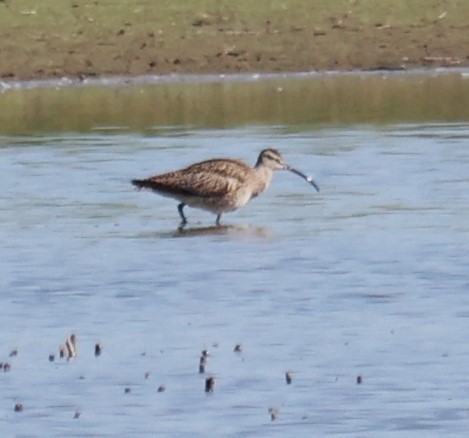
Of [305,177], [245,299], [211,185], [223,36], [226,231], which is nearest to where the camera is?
[245,299]

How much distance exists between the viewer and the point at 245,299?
11.9 meters

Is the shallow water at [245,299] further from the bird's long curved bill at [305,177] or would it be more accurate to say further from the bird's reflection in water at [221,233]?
the bird's long curved bill at [305,177]

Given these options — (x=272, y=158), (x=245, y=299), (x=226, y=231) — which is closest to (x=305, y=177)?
(x=272, y=158)

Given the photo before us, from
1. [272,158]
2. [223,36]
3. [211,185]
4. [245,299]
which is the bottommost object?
[245,299]

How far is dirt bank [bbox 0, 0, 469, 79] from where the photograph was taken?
26.1 meters

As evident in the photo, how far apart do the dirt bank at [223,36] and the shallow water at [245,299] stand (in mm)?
6867

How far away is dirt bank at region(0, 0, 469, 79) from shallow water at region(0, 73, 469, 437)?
6.87 m

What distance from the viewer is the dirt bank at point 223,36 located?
→ 85.8ft

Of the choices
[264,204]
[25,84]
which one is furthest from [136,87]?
[264,204]

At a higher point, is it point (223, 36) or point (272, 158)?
point (223, 36)

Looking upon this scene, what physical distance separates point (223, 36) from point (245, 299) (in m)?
Answer: 15.3

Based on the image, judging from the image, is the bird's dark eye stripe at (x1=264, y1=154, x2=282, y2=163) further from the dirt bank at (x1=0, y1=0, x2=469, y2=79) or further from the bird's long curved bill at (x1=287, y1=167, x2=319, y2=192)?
the dirt bank at (x1=0, y1=0, x2=469, y2=79)

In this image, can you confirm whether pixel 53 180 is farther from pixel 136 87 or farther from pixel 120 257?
pixel 136 87

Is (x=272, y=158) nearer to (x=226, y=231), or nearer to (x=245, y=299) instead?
(x=226, y=231)
